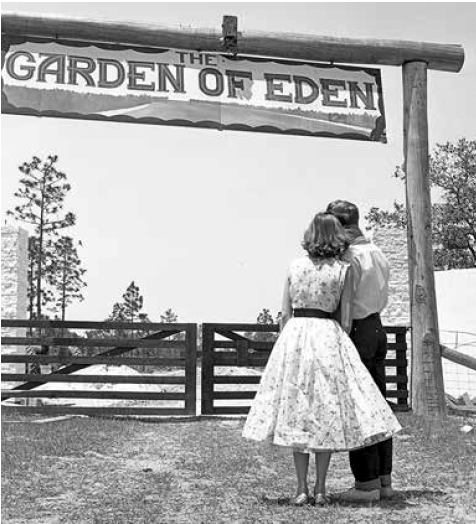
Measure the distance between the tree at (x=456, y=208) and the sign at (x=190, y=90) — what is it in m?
23.8

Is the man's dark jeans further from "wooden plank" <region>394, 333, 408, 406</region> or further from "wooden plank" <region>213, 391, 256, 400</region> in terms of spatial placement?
"wooden plank" <region>394, 333, 408, 406</region>

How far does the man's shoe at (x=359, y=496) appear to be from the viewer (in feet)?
15.0

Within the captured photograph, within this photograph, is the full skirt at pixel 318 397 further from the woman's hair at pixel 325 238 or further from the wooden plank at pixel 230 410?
the wooden plank at pixel 230 410

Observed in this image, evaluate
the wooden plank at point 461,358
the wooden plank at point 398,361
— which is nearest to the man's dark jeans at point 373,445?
the wooden plank at point 461,358

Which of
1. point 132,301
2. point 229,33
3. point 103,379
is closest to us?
point 229,33

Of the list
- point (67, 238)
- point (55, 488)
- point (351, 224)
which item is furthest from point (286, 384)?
point (67, 238)

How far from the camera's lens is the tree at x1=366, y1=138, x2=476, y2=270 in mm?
32094

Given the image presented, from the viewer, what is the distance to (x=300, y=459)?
452 centimetres

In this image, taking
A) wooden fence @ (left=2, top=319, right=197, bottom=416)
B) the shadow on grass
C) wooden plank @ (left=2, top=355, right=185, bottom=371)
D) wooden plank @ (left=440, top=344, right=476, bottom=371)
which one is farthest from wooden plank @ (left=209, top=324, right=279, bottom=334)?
the shadow on grass

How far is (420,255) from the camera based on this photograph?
9047 mm

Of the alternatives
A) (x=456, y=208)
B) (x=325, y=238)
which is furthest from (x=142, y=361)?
(x=456, y=208)

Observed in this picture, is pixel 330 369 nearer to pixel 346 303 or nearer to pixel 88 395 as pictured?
pixel 346 303

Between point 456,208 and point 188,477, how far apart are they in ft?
93.4

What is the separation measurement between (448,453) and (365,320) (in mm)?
2344
